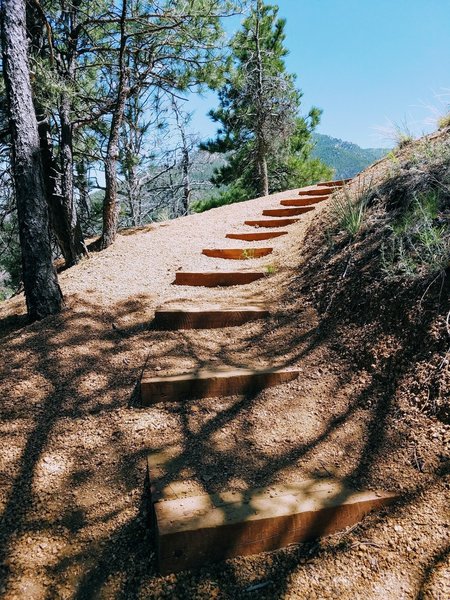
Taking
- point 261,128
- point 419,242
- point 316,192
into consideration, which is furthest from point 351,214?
point 261,128

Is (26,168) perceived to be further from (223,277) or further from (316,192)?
(316,192)

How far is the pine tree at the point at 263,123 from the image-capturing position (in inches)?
499

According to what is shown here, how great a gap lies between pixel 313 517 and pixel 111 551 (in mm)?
710

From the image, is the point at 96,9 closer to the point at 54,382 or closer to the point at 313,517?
the point at 54,382

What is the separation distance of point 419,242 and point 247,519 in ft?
6.01

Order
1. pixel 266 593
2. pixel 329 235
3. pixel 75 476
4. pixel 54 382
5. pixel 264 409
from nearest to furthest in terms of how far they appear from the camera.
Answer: pixel 266 593, pixel 75 476, pixel 264 409, pixel 54 382, pixel 329 235

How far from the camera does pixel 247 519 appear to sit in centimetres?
137

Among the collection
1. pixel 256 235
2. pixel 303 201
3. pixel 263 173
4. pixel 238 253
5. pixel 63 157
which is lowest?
pixel 238 253

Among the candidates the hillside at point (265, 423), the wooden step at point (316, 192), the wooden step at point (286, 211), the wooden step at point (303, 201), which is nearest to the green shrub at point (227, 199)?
the wooden step at point (316, 192)

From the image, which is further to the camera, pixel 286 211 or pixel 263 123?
pixel 263 123

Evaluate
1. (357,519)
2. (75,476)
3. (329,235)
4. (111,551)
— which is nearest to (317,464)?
(357,519)

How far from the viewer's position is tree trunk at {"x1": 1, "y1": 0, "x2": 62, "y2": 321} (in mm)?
2988

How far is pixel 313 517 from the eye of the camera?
1.42 metres

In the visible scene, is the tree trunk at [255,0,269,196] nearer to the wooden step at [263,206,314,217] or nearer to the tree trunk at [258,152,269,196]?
the tree trunk at [258,152,269,196]
